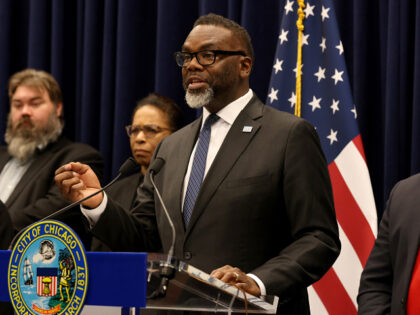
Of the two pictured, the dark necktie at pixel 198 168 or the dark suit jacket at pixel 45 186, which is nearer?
the dark necktie at pixel 198 168

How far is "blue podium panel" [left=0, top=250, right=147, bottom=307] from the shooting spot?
1.58 meters

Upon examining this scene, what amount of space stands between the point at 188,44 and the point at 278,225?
77 centimetres

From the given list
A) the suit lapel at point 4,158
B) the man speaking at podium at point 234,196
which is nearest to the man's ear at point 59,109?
the suit lapel at point 4,158

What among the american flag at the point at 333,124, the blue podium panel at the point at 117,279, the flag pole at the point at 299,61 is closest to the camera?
the blue podium panel at the point at 117,279

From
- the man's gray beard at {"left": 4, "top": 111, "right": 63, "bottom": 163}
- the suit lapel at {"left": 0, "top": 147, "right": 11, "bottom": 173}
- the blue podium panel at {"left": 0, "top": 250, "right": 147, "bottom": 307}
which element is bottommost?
the suit lapel at {"left": 0, "top": 147, "right": 11, "bottom": 173}

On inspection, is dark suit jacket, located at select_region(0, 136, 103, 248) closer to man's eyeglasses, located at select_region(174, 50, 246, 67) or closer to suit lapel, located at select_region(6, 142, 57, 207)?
suit lapel, located at select_region(6, 142, 57, 207)

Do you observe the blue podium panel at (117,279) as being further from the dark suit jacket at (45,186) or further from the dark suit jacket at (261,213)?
the dark suit jacket at (45,186)

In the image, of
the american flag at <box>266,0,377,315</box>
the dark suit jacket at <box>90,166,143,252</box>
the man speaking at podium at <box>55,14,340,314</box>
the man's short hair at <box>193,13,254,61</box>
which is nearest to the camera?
the man speaking at podium at <box>55,14,340,314</box>

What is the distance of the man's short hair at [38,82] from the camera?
436cm

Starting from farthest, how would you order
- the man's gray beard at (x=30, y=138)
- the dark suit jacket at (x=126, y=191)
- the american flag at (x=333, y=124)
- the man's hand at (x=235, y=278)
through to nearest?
the man's gray beard at (x=30, y=138) < the dark suit jacket at (x=126, y=191) < the american flag at (x=333, y=124) < the man's hand at (x=235, y=278)

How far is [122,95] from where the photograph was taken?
4.50 m

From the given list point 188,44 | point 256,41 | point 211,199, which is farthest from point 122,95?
point 211,199

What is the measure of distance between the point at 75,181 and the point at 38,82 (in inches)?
95.4

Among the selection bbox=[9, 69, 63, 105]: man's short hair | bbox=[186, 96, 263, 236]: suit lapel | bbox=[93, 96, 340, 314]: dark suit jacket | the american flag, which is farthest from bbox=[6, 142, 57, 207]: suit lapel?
bbox=[186, 96, 263, 236]: suit lapel
